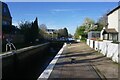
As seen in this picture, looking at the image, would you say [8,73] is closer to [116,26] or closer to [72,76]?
[72,76]

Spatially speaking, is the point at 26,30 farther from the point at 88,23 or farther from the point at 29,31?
the point at 88,23

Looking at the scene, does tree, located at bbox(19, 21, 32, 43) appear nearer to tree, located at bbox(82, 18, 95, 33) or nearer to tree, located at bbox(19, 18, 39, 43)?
tree, located at bbox(19, 18, 39, 43)

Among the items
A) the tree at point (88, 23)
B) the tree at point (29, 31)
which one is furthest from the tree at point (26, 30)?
the tree at point (88, 23)

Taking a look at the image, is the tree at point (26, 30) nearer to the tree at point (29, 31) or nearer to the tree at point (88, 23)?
the tree at point (29, 31)

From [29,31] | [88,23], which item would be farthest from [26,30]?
[88,23]

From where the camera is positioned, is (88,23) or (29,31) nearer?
(29,31)

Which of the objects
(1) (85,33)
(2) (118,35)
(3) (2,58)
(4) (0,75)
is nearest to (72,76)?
(4) (0,75)

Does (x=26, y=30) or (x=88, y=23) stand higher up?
(x=88, y=23)

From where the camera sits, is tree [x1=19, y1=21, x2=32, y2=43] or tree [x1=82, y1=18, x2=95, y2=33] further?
tree [x1=82, y1=18, x2=95, y2=33]

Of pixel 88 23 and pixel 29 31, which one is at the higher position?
pixel 88 23

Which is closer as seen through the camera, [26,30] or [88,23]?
[26,30]

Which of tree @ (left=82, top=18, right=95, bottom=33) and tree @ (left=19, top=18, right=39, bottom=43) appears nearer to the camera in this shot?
tree @ (left=19, top=18, right=39, bottom=43)

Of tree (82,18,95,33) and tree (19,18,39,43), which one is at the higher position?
tree (82,18,95,33)

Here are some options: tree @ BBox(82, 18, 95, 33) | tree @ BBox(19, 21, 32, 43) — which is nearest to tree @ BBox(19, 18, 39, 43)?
tree @ BBox(19, 21, 32, 43)
